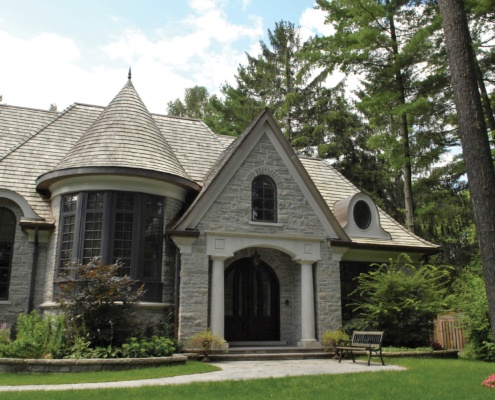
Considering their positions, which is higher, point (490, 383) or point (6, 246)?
point (6, 246)

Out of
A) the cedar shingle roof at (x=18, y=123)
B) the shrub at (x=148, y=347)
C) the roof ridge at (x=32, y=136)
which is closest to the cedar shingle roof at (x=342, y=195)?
the shrub at (x=148, y=347)

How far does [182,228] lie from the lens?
12805 mm

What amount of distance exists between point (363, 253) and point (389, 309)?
2.46m

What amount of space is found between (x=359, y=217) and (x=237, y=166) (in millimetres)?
5042

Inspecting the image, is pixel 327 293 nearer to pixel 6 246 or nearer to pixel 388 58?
pixel 6 246

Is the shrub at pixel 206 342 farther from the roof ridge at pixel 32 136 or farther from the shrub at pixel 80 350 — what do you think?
the roof ridge at pixel 32 136

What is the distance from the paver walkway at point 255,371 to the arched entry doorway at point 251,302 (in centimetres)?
237

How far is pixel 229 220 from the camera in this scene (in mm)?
13547

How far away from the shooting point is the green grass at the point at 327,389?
7.33 m

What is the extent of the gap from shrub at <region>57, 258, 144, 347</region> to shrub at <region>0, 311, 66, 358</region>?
1.13ft

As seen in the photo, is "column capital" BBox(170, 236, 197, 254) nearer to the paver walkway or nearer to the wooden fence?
the paver walkway

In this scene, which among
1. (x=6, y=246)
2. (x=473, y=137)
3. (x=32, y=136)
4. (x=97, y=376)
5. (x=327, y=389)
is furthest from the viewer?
(x=32, y=136)

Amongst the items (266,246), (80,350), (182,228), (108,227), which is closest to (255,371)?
(80,350)

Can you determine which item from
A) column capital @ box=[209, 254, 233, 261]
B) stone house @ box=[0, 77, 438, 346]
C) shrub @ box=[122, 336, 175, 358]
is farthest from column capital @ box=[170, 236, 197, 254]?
shrub @ box=[122, 336, 175, 358]
